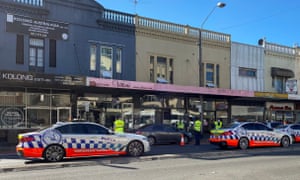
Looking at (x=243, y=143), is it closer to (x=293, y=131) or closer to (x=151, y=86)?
(x=293, y=131)

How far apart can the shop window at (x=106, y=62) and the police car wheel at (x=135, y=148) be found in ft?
35.9

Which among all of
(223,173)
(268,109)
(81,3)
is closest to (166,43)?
(81,3)

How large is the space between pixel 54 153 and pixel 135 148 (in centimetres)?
313

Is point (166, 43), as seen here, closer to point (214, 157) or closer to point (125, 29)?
point (125, 29)

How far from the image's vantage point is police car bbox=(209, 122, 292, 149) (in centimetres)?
1739

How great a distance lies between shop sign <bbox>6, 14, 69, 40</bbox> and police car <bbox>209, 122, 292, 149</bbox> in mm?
11326

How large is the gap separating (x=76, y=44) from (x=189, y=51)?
9225 millimetres

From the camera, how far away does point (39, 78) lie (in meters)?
19.5

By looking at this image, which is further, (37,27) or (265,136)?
(37,27)

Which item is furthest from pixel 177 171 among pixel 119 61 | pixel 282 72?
pixel 282 72

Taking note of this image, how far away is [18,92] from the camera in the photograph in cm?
2141

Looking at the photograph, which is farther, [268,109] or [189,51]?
[268,109]

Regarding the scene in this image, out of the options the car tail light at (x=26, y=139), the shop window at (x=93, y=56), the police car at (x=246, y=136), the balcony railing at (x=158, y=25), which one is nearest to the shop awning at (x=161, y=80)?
the balcony railing at (x=158, y=25)

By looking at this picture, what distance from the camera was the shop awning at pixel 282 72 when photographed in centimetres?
3366
